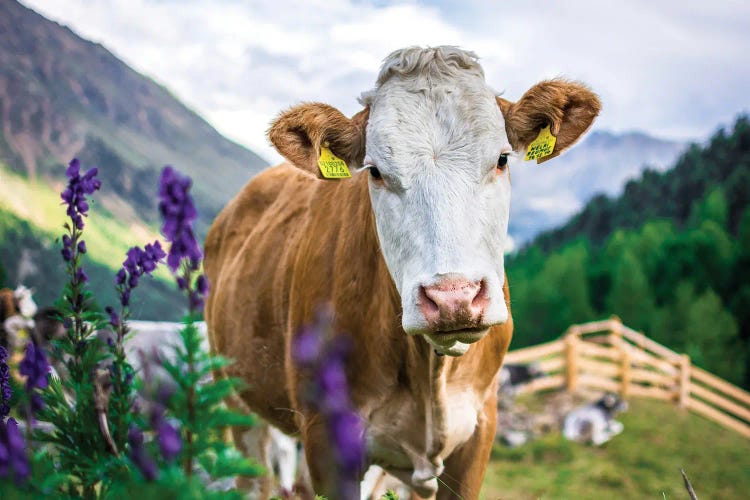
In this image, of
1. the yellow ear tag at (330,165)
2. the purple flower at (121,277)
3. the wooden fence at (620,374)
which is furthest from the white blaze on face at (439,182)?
the wooden fence at (620,374)

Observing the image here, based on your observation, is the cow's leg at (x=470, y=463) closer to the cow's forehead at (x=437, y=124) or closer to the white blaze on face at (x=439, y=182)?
the white blaze on face at (x=439, y=182)

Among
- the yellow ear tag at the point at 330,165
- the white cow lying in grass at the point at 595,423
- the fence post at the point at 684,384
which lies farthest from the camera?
the fence post at the point at 684,384

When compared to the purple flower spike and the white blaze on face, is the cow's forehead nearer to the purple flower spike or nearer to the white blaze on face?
the white blaze on face

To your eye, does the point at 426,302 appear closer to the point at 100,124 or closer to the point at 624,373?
the point at 624,373

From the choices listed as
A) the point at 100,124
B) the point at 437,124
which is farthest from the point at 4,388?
the point at 100,124

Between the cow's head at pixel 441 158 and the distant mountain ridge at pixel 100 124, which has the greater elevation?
the distant mountain ridge at pixel 100 124

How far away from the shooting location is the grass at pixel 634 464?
1511cm

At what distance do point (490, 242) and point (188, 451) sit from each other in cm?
176

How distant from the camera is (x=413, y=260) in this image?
8.25 ft

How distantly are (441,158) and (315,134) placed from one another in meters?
0.65

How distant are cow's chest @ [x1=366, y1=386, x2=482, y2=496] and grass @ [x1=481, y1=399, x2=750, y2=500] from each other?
1138 cm

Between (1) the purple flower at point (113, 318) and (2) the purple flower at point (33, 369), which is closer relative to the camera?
(2) the purple flower at point (33, 369)

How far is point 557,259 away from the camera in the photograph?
51.9 metres

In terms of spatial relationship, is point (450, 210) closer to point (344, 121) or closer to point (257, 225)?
point (344, 121)
